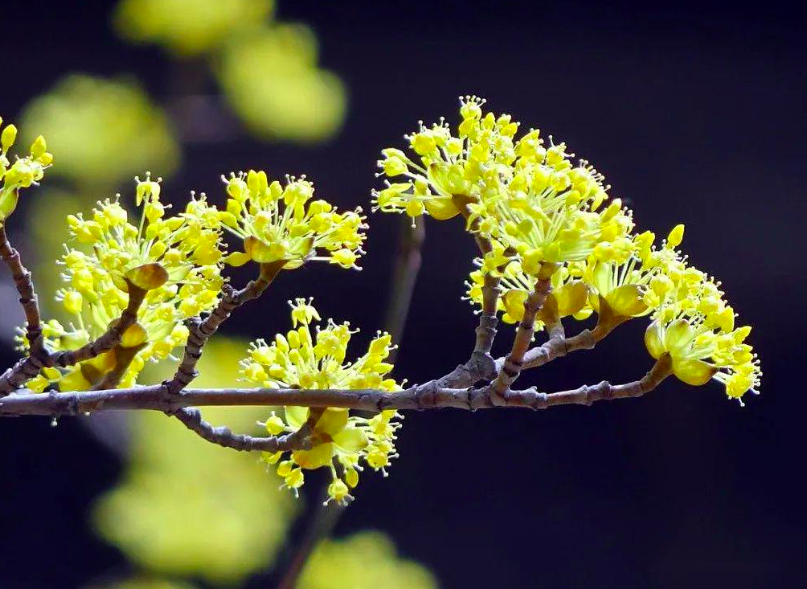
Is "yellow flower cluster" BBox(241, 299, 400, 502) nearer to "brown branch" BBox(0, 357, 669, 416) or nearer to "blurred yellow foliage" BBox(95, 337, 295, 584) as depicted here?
"brown branch" BBox(0, 357, 669, 416)

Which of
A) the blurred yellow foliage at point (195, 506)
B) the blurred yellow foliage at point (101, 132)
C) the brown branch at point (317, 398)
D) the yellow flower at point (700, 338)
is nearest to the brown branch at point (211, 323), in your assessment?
the brown branch at point (317, 398)

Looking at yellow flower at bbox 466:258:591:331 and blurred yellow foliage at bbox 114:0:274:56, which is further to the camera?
blurred yellow foliage at bbox 114:0:274:56

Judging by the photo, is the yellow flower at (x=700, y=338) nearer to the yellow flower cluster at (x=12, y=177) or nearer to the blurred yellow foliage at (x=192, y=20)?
the yellow flower cluster at (x=12, y=177)

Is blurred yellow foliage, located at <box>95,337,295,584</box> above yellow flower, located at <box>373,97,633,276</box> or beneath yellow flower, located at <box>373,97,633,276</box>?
beneath

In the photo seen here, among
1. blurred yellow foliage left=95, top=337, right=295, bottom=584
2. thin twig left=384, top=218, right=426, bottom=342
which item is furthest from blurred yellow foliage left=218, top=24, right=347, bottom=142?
thin twig left=384, top=218, right=426, bottom=342

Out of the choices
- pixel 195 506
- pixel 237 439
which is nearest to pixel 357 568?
pixel 195 506

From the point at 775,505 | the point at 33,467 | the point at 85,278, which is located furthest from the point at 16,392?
the point at 775,505

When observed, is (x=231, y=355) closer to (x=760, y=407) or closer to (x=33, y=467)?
(x=33, y=467)
